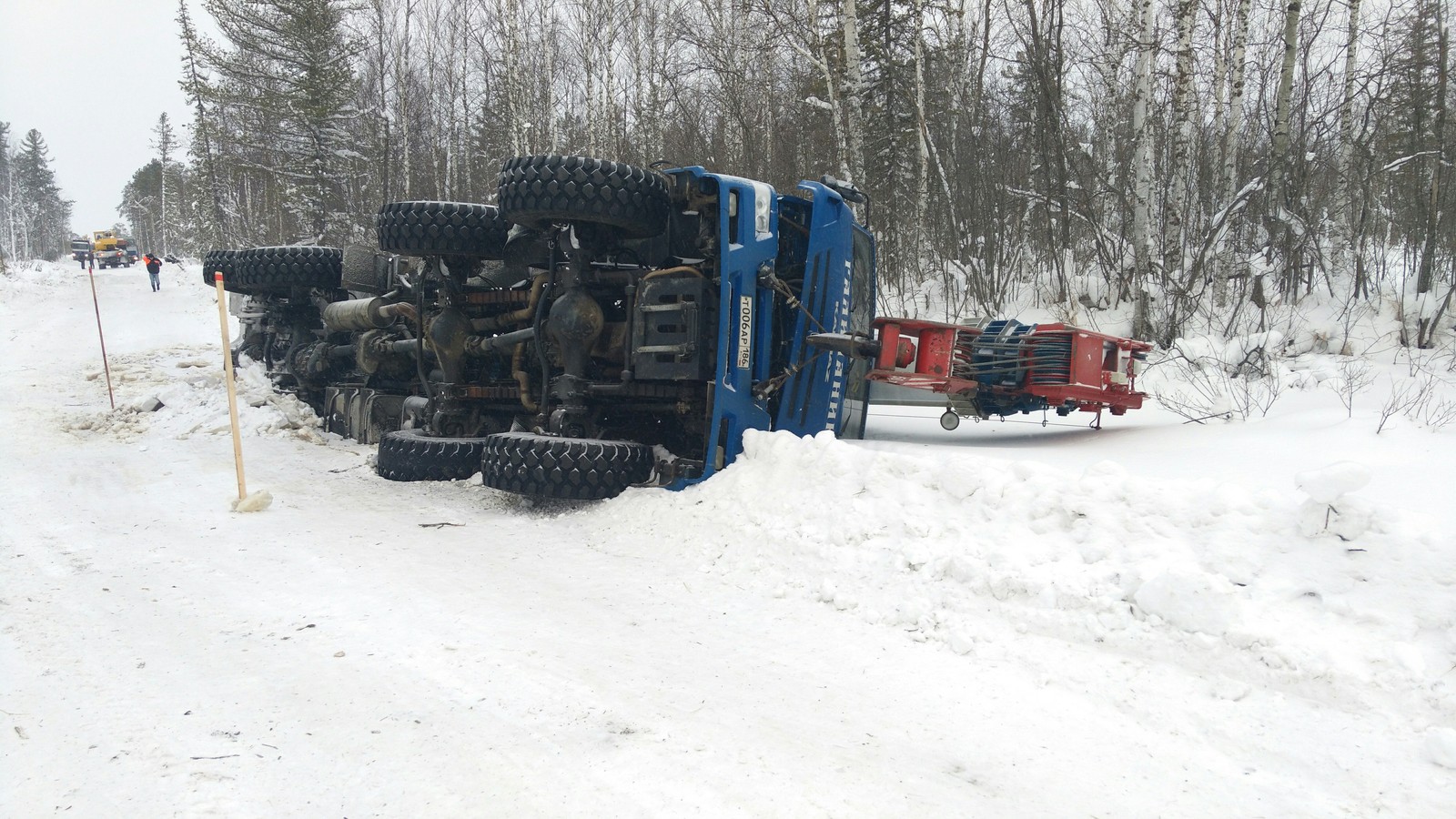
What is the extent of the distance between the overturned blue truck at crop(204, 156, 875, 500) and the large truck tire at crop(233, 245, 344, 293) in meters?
2.10

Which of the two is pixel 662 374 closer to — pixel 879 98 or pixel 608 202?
pixel 608 202

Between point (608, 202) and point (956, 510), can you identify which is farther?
point (608, 202)

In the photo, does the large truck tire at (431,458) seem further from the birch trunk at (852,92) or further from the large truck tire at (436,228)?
the birch trunk at (852,92)

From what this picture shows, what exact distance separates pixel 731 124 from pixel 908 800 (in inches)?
781

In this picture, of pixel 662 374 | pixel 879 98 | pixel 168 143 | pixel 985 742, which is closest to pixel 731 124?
pixel 879 98

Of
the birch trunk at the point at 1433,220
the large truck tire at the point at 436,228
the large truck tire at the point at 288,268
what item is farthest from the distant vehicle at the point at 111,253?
the birch trunk at the point at 1433,220

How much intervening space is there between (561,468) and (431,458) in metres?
1.59

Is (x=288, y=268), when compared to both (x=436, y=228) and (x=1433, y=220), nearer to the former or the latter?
(x=436, y=228)

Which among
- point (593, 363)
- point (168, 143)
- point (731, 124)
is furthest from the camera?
point (168, 143)

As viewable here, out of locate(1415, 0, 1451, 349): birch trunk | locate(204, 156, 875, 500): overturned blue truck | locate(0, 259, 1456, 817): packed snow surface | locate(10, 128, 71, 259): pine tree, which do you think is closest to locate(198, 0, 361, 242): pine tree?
locate(204, 156, 875, 500): overturned blue truck

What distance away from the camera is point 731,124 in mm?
20422

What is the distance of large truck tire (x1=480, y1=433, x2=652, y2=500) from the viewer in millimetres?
5312

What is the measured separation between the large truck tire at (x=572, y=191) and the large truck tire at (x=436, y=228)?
Answer: 1057mm

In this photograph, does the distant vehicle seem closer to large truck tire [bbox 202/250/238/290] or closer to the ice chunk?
large truck tire [bbox 202/250/238/290]
